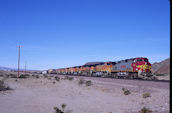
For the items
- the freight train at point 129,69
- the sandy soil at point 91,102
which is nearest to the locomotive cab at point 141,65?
the freight train at point 129,69

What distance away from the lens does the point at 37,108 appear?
34.5 ft

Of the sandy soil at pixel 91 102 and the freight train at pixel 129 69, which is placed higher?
the freight train at pixel 129 69

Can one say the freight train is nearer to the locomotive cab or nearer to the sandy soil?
the locomotive cab

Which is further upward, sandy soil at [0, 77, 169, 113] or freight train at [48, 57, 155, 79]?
freight train at [48, 57, 155, 79]

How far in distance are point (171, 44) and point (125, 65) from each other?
29.2 m

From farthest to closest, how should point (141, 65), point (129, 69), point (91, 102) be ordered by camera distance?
point (129, 69)
point (141, 65)
point (91, 102)

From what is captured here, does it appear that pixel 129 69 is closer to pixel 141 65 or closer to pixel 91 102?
pixel 141 65

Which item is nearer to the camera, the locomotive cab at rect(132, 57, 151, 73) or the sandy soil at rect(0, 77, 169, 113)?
the sandy soil at rect(0, 77, 169, 113)

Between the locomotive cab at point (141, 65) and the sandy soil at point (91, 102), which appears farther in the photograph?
the locomotive cab at point (141, 65)

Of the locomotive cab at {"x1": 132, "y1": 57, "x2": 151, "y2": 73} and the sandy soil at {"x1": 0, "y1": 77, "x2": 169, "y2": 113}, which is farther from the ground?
the locomotive cab at {"x1": 132, "y1": 57, "x2": 151, "y2": 73}

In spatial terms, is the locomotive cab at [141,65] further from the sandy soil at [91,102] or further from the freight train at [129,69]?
the sandy soil at [91,102]

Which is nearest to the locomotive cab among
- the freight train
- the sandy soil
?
the freight train

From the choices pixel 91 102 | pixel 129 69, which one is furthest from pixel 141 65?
pixel 91 102

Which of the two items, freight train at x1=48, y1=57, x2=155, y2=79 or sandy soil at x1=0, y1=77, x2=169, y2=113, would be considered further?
freight train at x1=48, y1=57, x2=155, y2=79
